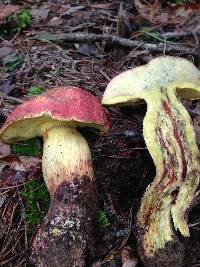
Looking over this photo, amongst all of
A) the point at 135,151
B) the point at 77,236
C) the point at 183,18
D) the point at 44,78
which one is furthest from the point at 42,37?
the point at 77,236

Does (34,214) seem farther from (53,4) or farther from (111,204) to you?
(53,4)

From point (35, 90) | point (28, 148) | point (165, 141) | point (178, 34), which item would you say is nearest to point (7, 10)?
point (35, 90)

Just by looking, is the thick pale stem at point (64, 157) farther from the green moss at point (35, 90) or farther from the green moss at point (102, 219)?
the green moss at point (35, 90)

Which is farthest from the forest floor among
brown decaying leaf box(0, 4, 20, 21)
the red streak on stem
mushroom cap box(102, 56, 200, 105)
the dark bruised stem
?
mushroom cap box(102, 56, 200, 105)

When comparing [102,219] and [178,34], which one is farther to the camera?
[178,34]

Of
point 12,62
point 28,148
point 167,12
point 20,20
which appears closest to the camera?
point 28,148

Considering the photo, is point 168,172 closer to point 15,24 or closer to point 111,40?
point 111,40

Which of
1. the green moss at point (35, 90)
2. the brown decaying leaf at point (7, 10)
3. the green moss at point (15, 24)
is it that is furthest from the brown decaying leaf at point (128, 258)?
the brown decaying leaf at point (7, 10)
